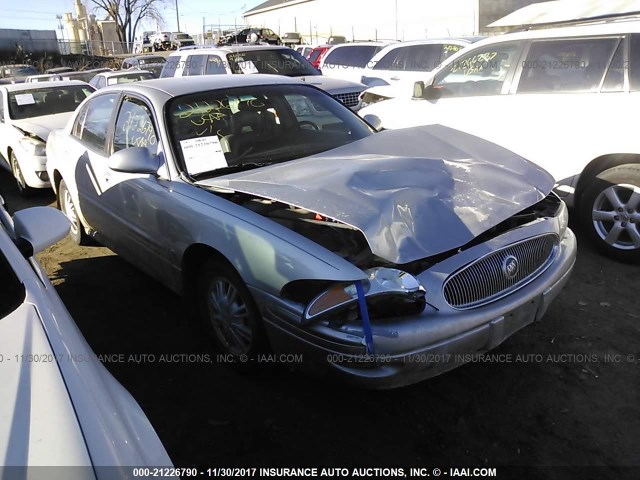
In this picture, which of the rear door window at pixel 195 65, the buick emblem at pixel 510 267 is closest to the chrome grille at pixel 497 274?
the buick emblem at pixel 510 267

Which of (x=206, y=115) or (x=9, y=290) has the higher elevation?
(x=206, y=115)

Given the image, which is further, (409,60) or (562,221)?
(409,60)

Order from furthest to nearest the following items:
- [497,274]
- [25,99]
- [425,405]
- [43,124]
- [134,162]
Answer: [25,99], [43,124], [134,162], [425,405], [497,274]

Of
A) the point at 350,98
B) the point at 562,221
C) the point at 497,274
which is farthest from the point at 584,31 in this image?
the point at 350,98

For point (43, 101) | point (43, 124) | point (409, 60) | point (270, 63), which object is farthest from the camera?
point (409, 60)

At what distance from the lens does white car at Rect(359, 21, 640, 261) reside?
172 inches

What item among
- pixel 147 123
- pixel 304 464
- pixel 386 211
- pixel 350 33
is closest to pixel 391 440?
pixel 304 464

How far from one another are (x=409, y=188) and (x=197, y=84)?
1.93 m

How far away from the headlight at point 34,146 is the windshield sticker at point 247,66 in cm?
399

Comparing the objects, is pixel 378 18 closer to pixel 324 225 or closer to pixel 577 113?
pixel 577 113

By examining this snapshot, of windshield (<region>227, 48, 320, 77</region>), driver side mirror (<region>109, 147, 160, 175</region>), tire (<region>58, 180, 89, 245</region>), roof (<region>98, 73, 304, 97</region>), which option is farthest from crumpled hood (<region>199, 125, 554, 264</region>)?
windshield (<region>227, 48, 320, 77</region>)

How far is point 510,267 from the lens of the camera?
2.77 metres

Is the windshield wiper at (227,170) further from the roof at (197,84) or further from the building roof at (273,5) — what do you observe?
the building roof at (273,5)

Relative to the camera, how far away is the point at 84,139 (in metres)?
4.75
